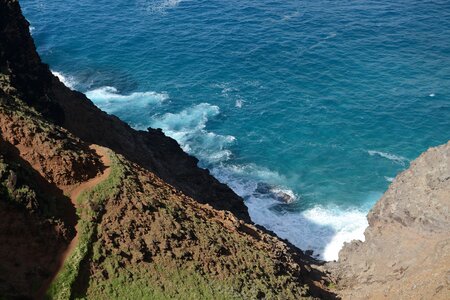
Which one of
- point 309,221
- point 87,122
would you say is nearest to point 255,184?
point 309,221

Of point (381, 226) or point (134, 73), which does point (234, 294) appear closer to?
point (381, 226)

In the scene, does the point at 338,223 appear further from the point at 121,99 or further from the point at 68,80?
the point at 68,80

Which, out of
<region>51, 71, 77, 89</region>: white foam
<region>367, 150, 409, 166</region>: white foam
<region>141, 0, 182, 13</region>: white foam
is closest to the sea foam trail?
<region>51, 71, 77, 89</region>: white foam

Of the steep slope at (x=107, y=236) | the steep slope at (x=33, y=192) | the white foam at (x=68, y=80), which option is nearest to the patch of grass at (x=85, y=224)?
the steep slope at (x=107, y=236)

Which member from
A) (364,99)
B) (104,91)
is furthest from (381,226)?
(104,91)

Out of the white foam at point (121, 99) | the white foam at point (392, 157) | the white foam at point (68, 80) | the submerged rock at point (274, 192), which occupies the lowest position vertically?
the submerged rock at point (274, 192)

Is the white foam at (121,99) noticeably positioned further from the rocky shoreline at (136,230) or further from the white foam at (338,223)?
the white foam at (338,223)
